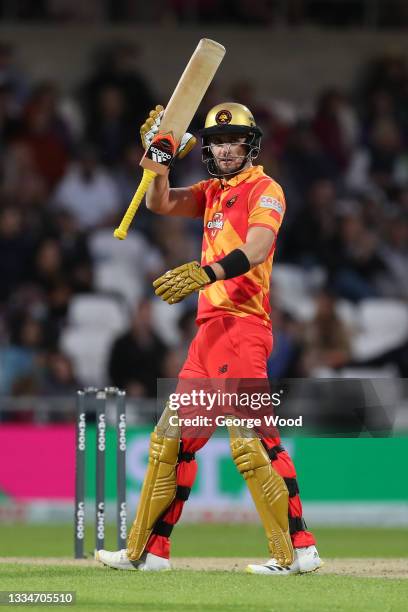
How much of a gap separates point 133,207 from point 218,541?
4050 millimetres

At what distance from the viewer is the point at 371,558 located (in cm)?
841

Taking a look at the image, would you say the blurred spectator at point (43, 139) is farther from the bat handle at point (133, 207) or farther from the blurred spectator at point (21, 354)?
the bat handle at point (133, 207)

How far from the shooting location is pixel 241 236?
266 inches

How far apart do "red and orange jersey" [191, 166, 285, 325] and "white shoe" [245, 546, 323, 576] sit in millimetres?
1038

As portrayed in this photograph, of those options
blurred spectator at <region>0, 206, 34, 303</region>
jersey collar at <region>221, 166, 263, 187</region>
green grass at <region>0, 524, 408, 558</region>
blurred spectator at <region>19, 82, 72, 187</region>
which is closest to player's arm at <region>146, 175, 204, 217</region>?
jersey collar at <region>221, 166, 263, 187</region>

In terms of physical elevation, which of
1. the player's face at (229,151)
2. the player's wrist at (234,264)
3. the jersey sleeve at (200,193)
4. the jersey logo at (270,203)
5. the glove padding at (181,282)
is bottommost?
the glove padding at (181,282)

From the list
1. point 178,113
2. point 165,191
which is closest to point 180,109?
point 178,113

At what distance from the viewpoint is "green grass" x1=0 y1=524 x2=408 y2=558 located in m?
9.09

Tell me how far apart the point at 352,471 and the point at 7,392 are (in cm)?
295

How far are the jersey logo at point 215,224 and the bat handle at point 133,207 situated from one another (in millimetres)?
331

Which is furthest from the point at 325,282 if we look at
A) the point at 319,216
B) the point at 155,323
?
the point at 155,323

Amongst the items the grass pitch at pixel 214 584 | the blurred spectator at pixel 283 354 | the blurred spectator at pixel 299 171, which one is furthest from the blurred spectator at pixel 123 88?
the grass pitch at pixel 214 584

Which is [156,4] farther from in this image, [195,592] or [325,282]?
[195,592]

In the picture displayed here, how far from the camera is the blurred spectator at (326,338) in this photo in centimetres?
1301
